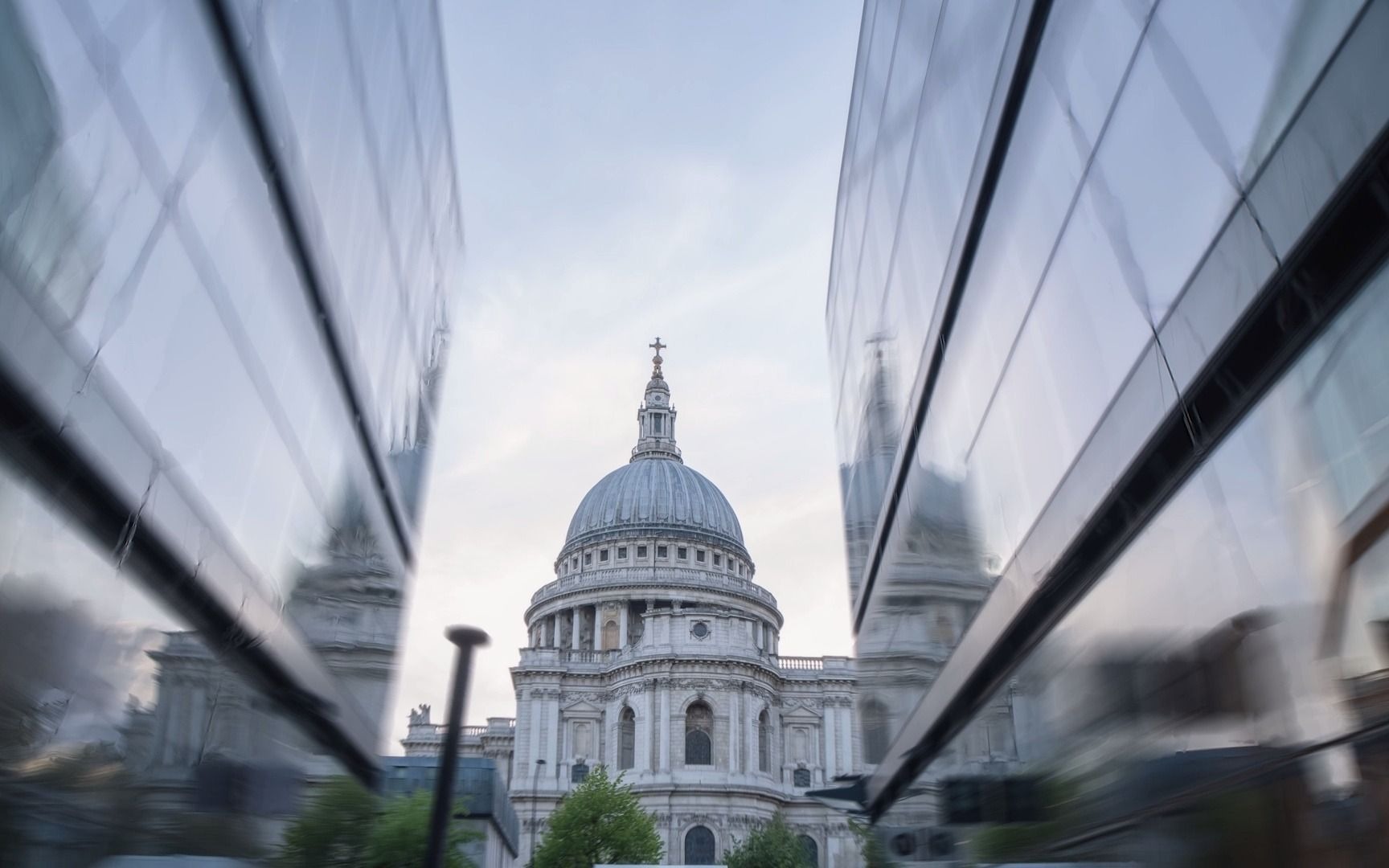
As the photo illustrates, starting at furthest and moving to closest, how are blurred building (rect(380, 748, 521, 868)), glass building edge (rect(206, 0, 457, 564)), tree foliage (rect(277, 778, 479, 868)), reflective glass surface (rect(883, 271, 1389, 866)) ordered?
blurred building (rect(380, 748, 521, 868)) < tree foliage (rect(277, 778, 479, 868)) < glass building edge (rect(206, 0, 457, 564)) < reflective glass surface (rect(883, 271, 1389, 866))

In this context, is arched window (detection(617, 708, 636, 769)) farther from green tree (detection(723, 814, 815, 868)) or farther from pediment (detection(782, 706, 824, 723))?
green tree (detection(723, 814, 815, 868))

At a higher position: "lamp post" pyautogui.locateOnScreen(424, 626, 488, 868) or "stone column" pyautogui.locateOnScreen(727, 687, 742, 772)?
"stone column" pyautogui.locateOnScreen(727, 687, 742, 772)

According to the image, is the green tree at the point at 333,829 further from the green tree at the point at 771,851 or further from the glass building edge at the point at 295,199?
the green tree at the point at 771,851

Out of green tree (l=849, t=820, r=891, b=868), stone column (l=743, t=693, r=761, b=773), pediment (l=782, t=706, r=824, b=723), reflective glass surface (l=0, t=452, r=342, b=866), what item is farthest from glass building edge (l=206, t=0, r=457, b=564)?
pediment (l=782, t=706, r=824, b=723)

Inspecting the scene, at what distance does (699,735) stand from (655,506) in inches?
1198

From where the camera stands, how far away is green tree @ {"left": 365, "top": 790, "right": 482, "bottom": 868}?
2756cm

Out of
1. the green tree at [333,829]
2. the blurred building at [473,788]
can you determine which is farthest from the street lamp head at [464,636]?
the blurred building at [473,788]

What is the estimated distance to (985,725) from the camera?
36.4ft

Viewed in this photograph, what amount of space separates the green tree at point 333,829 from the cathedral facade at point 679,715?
55.9 metres

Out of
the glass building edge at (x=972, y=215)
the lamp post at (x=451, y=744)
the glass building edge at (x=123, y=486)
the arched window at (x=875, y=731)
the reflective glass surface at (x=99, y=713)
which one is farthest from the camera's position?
the arched window at (x=875, y=731)

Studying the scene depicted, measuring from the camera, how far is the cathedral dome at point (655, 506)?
10525 centimetres

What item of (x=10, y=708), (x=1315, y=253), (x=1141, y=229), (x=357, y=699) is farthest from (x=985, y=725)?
(x=357, y=699)

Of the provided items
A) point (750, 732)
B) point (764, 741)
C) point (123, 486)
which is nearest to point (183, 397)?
point (123, 486)

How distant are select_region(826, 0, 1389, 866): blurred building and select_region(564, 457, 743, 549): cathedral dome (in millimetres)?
92797
